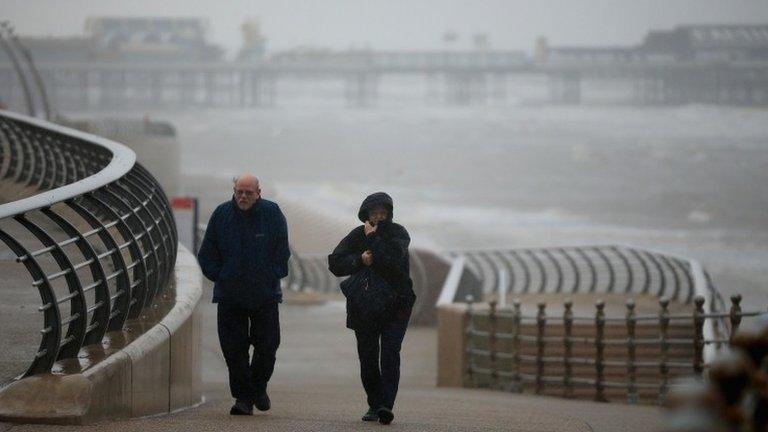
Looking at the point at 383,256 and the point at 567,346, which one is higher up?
the point at 383,256

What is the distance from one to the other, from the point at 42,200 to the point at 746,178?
336 feet

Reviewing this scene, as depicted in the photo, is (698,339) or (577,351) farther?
(577,351)

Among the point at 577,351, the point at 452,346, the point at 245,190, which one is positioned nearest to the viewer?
the point at 245,190

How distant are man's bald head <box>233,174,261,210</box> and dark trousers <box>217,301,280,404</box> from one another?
1.54ft

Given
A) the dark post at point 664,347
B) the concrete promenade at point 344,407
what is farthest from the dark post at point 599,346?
the concrete promenade at point 344,407

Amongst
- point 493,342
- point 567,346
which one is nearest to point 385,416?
point 567,346

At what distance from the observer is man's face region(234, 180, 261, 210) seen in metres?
6.10

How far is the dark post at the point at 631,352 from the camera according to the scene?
10500mm

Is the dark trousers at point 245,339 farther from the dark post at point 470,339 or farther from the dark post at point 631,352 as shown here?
the dark post at point 470,339

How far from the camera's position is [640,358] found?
44.1ft

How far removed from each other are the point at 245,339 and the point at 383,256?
29.0 inches

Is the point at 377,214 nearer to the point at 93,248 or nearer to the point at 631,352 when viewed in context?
the point at 93,248

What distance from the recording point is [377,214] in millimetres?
6312

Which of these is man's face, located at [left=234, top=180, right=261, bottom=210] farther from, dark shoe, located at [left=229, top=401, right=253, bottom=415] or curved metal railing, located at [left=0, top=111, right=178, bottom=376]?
dark shoe, located at [left=229, top=401, right=253, bottom=415]
